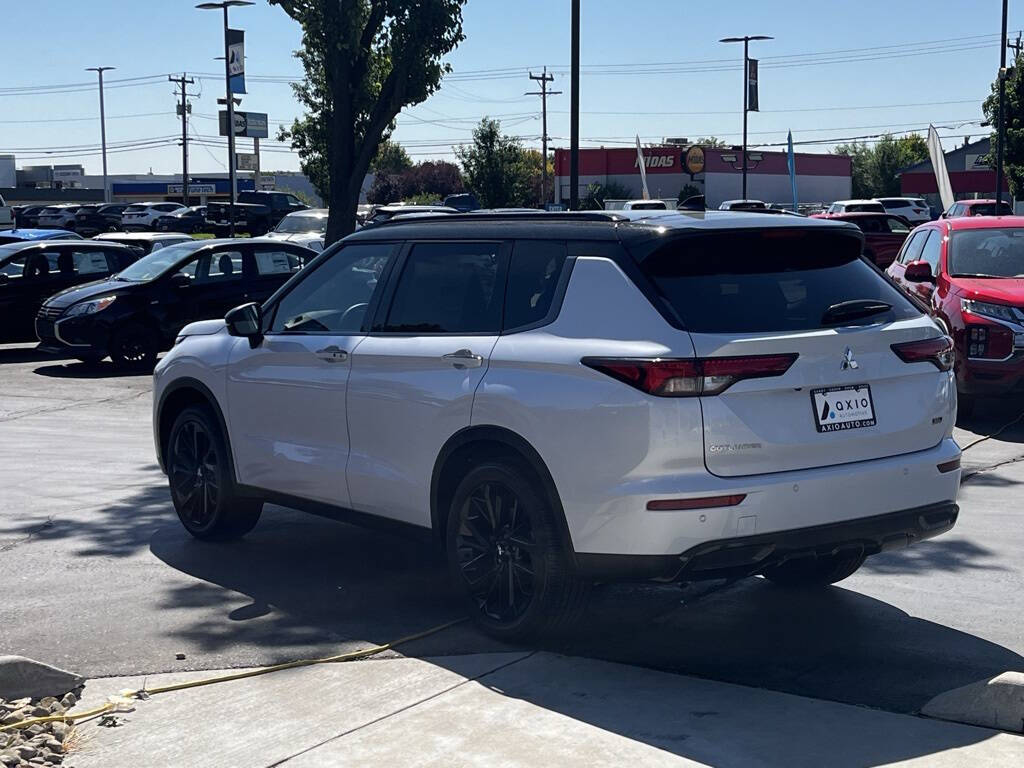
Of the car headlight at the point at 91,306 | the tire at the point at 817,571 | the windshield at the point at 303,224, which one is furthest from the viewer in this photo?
the windshield at the point at 303,224

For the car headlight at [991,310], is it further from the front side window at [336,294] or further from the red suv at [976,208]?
the red suv at [976,208]

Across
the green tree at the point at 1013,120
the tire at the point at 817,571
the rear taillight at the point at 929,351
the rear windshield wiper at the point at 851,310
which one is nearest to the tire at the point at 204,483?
the tire at the point at 817,571

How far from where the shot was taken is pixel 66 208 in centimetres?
7088

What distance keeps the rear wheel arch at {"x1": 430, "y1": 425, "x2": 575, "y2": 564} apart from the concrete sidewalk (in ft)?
2.10

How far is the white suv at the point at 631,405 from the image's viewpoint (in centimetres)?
520

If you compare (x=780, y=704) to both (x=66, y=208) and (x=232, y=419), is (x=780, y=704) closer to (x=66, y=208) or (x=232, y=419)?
(x=232, y=419)

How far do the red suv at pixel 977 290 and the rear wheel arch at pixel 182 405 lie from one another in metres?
6.31

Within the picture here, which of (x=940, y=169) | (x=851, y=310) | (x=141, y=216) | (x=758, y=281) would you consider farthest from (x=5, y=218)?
(x=851, y=310)

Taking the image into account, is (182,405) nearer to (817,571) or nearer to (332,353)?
(332,353)

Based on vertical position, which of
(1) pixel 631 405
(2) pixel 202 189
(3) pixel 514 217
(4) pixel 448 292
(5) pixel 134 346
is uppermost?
(2) pixel 202 189

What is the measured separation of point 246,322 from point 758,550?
3281mm

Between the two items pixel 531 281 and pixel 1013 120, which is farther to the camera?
pixel 1013 120

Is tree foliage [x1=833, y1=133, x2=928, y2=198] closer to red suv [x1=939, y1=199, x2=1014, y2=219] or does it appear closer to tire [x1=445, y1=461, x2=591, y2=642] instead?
red suv [x1=939, y1=199, x2=1014, y2=219]

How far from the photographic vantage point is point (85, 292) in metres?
18.3
